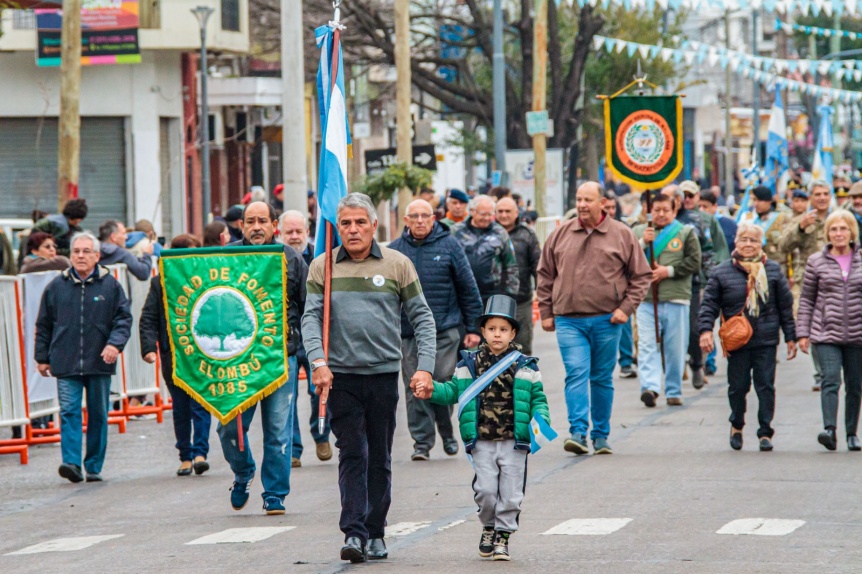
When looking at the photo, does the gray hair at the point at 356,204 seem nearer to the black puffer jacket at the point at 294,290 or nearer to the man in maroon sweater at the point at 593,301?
the black puffer jacket at the point at 294,290

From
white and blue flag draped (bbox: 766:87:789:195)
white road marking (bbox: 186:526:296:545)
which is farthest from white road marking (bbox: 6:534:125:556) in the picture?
white and blue flag draped (bbox: 766:87:789:195)

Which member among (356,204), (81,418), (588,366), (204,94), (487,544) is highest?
(204,94)

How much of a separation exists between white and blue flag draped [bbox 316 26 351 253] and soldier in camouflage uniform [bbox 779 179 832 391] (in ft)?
30.1

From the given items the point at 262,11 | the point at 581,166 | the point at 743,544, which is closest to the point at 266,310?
the point at 743,544

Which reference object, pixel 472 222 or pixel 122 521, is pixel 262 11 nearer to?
pixel 472 222

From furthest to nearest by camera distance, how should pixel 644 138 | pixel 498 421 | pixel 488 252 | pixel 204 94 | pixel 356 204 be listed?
pixel 204 94, pixel 644 138, pixel 488 252, pixel 498 421, pixel 356 204

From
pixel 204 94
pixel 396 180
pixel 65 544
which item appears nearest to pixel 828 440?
pixel 65 544

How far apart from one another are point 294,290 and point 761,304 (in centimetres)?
395

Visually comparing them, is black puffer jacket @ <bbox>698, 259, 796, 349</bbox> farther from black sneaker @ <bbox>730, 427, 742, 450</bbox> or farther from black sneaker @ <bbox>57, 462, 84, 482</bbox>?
black sneaker @ <bbox>57, 462, 84, 482</bbox>

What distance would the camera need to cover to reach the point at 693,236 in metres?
16.4

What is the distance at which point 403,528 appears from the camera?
970 cm

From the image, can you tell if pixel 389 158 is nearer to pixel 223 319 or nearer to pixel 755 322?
pixel 755 322

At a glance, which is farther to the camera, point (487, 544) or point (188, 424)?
point (188, 424)

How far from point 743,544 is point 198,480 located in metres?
5.03
